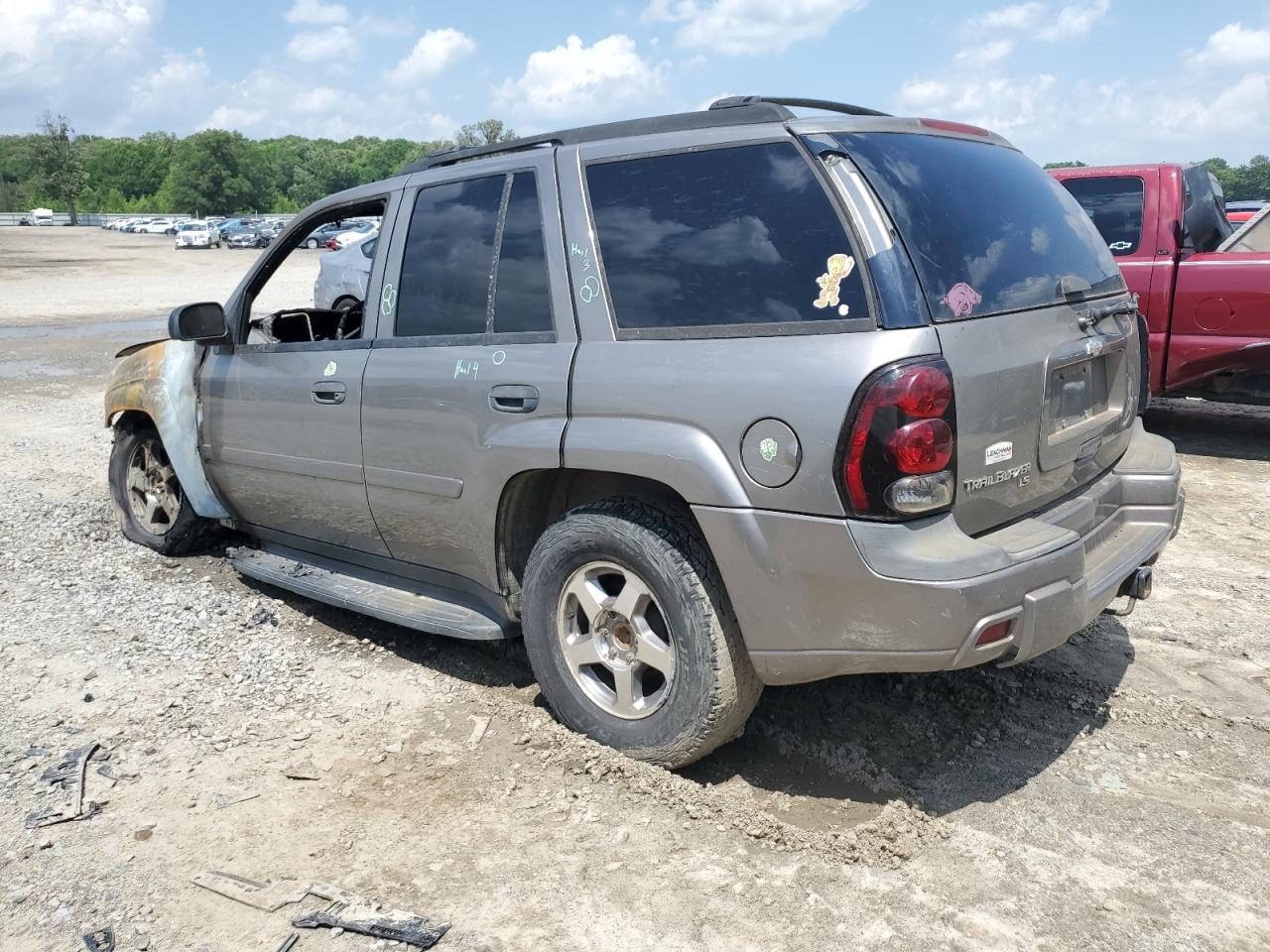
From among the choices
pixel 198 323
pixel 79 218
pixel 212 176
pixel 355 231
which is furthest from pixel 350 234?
pixel 212 176

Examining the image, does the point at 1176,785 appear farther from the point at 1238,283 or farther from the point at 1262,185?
the point at 1262,185

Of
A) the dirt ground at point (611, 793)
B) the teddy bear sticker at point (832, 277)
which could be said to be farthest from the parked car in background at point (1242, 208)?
the teddy bear sticker at point (832, 277)

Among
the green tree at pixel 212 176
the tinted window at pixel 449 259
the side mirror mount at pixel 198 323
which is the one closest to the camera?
the tinted window at pixel 449 259

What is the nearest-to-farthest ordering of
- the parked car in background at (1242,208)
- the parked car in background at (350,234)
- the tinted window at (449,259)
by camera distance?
1. the tinted window at (449,259)
2. the parked car in background at (1242,208)
3. the parked car in background at (350,234)

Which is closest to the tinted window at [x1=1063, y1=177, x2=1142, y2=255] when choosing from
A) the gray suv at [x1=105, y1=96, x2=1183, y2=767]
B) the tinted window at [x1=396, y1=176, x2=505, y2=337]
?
the gray suv at [x1=105, y1=96, x2=1183, y2=767]

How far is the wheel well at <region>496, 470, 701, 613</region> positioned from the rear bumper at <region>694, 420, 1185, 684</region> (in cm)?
60

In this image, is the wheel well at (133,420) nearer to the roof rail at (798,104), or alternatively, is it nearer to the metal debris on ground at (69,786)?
the metal debris on ground at (69,786)

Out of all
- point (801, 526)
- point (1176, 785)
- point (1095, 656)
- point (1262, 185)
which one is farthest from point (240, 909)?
point (1262, 185)

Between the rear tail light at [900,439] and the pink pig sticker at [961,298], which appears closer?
the rear tail light at [900,439]

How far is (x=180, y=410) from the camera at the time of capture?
5.25 m

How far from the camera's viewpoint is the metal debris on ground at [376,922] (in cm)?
265

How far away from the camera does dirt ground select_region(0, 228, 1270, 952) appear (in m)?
2.72

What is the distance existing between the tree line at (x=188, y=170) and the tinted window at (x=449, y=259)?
6660 cm

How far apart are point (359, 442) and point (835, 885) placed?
2441 mm
